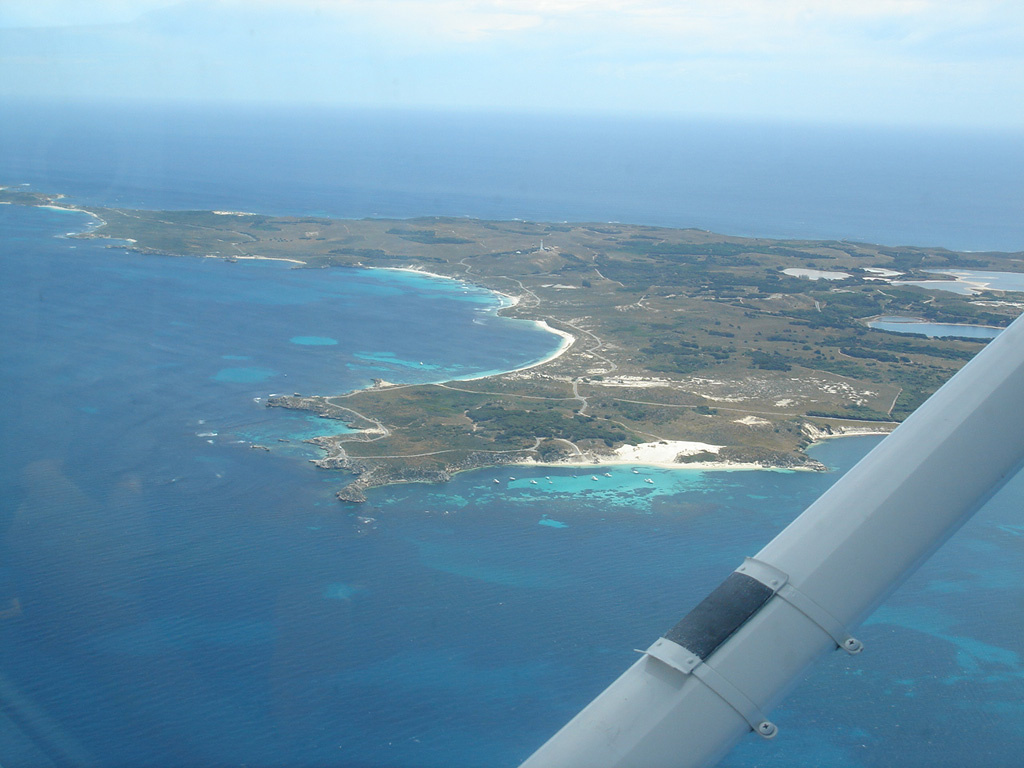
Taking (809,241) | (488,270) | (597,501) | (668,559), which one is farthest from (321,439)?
(809,241)

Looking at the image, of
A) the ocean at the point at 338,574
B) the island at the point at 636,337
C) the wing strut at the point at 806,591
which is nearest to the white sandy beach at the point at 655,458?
the island at the point at 636,337

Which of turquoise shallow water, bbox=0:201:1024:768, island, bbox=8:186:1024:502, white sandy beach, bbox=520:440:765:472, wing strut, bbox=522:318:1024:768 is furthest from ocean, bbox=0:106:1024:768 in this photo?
wing strut, bbox=522:318:1024:768

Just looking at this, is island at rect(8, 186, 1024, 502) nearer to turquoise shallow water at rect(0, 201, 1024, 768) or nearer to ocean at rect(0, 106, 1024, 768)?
ocean at rect(0, 106, 1024, 768)

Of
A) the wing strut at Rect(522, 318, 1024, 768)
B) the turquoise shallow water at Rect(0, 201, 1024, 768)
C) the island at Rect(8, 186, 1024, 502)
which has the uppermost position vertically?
the wing strut at Rect(522, 318, 1024, 768)

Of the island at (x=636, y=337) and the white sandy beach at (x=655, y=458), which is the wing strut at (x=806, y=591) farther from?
the white sandy beach at (x=655, y=458)

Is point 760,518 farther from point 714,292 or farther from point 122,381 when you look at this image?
point 714,292

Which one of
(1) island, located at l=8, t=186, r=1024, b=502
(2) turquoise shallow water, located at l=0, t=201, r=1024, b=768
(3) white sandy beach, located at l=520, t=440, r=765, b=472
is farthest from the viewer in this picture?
(1) island, located at l=8, t=186, r=1024, b=502
